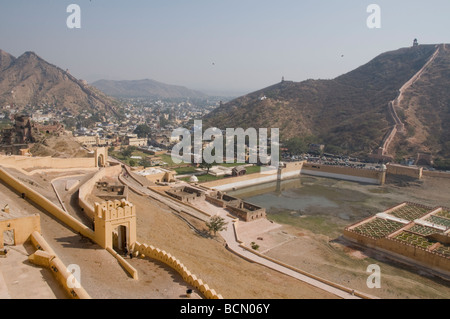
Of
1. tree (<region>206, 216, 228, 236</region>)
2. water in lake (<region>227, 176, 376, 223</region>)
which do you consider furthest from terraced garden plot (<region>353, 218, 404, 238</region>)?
tree (<region>206, 216, 228, 236</region>)

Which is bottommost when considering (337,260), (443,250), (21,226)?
(337,260)

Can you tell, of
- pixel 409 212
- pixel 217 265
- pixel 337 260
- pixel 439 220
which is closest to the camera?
pixel 217 265

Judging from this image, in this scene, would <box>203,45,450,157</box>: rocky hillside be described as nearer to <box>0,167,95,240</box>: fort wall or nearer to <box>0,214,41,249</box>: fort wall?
<box>0,167,95,240</box>: fort wall

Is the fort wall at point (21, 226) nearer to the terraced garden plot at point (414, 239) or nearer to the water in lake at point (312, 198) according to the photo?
the terraced garden plot at point (414, 239)

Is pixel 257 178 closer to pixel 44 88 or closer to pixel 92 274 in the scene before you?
pixel 92 274

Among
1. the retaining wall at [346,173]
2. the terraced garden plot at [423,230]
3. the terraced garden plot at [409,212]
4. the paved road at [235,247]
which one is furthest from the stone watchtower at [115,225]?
the retaining wall at [346,173]

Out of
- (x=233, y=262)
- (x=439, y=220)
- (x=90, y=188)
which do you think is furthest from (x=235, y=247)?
(x=439, y=220)

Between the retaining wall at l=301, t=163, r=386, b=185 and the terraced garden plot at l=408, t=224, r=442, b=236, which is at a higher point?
the retaining wall at l=301, t=163, r=386, b=185
